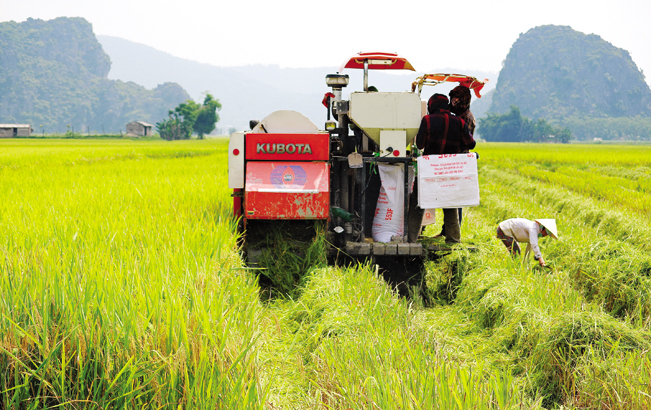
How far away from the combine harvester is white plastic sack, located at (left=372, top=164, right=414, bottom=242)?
10mm

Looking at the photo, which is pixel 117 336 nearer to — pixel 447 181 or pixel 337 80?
pixel 447 181

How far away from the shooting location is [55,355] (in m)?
1.91

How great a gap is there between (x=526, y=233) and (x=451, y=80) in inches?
75.1

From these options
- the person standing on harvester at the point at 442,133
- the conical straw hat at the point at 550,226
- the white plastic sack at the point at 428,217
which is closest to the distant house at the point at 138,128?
the white plastic sack at the point at 428,217

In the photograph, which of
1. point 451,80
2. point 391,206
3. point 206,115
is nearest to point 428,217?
point 391,206

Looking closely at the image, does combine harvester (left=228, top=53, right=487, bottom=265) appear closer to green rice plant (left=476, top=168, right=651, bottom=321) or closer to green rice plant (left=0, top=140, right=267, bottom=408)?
green rice plant (left=476, top=168, right=651, bottom=321)

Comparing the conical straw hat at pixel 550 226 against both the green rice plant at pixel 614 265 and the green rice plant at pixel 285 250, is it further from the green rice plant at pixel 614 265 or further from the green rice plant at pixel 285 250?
the green rice plant at pixel 285 250

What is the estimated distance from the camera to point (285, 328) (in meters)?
3.43

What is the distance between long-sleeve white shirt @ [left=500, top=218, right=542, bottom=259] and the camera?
489cm

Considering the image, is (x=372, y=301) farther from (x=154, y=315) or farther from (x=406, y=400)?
(x=154, y=315)

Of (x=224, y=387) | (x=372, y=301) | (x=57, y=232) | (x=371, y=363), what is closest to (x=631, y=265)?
(x=372, y=301)

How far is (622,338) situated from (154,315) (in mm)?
2674

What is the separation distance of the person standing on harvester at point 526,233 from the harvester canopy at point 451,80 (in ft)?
4.90

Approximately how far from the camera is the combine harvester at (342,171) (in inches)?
173
